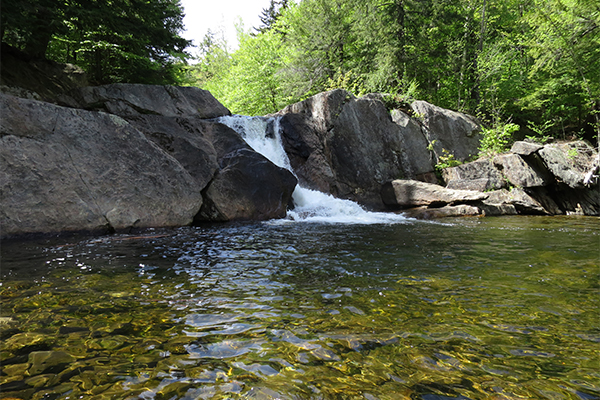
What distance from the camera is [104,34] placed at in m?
11.2

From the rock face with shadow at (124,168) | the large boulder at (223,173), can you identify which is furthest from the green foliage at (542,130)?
the rock face with shadow at (124,168)

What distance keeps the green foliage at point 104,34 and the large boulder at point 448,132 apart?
477 inches

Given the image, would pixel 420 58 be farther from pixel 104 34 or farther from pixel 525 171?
pixel 104 34

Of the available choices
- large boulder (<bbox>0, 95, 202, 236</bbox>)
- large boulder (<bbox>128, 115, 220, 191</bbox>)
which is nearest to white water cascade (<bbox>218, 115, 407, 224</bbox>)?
large boulder (<bbox>128, 115, 220, 191</bbox>)

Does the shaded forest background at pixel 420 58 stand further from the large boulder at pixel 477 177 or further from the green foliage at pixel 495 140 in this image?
the large boulder at pixel 477 177

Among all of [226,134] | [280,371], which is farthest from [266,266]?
[226,134]

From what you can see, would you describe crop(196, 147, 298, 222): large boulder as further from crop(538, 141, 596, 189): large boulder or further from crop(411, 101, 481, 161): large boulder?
crop(538, 141, 596, 189): large boulder

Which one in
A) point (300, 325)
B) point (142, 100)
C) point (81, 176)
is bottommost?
point (300, 325)

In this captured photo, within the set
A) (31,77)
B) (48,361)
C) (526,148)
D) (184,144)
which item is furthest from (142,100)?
(526,148)

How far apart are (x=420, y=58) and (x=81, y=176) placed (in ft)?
57.0

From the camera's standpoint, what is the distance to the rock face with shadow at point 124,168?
6.44m

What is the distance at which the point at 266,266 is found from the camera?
4418mm

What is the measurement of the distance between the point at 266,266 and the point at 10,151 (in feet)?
20.1

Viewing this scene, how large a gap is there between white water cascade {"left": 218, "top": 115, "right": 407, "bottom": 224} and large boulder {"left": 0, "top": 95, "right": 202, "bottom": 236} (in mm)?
3767
